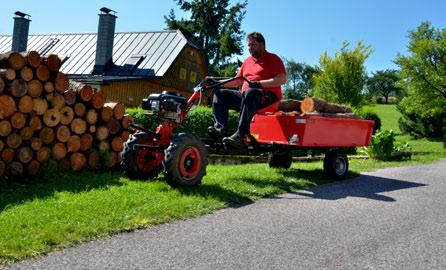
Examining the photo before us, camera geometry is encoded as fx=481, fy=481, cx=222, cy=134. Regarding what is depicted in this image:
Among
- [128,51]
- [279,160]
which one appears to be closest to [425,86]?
[128,51]

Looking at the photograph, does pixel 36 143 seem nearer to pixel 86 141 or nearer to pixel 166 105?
pixel 86 141

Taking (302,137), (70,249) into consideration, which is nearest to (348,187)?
(302,137)

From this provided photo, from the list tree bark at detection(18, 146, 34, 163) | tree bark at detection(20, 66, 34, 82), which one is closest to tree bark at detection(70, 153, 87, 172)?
tree bark at detection(18, 146, 34, 163)

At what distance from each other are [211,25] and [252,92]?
41.1 meters

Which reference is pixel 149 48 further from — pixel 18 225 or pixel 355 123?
pixel 18 225

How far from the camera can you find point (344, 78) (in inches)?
1287

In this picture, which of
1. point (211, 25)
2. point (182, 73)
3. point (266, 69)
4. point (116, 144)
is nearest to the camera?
point (266, 69)

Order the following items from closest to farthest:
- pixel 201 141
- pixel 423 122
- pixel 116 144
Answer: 1. pixel 201 141
2. pixel 116 144
3. pixel 423 122

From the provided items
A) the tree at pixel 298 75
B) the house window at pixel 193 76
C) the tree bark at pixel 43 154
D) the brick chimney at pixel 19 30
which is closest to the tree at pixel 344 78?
the house window at pixel 193 76

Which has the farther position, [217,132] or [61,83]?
[61,83]

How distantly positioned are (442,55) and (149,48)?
18928 millimetres

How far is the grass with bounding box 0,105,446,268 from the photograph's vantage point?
4.05m

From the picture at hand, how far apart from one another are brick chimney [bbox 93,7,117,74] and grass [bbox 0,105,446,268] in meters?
25.0

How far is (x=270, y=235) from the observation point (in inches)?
175
